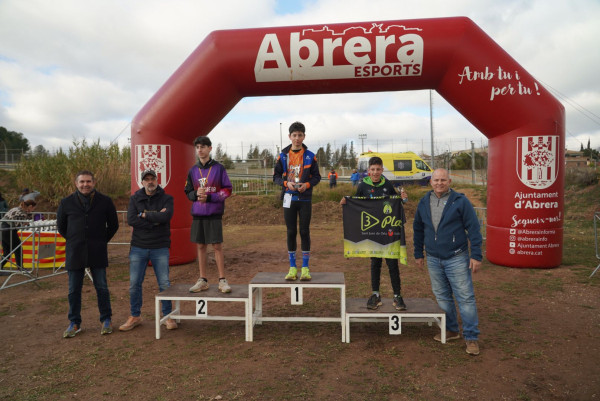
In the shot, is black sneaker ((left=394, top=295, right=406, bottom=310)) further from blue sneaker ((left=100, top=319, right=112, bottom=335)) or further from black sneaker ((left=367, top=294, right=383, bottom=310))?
blue sneaker ((left=100, top=319, right=112, bottom=335))

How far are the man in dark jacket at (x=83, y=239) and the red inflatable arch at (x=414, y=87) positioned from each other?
3333 millimetres

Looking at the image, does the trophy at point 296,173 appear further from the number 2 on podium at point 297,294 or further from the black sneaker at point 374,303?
the black sneaker at point 374,303

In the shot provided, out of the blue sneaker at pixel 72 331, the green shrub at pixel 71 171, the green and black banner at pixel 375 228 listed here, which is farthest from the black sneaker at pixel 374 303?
the green shrub at pixel 71 171

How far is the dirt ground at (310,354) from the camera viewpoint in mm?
3623

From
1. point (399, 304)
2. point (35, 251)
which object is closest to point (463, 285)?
point (399, 304)

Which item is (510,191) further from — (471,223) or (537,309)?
(471,223)

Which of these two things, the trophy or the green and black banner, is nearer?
the green and black banner

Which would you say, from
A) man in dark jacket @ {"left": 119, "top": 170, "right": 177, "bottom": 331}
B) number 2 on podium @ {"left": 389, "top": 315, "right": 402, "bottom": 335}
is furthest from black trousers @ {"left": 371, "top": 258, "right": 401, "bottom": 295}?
man in dark jacket @ {"left": 119, "top": 170, "right": 177, "bottom": 331}

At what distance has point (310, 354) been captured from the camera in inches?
174

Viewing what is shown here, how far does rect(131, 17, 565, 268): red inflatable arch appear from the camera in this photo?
7652 millimetres

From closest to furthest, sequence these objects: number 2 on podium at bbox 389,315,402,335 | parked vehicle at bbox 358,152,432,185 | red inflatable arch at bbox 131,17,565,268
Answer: number 2 on podium at bbox 389,315,402,335 → red inflatable arch at bbox 131,17,565,268 → parked vehicle at bbox 358,152,432,185

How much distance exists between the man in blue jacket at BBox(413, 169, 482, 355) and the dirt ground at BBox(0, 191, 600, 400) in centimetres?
47

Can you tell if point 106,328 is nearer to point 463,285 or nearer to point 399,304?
point 399,304

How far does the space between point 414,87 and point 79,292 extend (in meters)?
6.96
